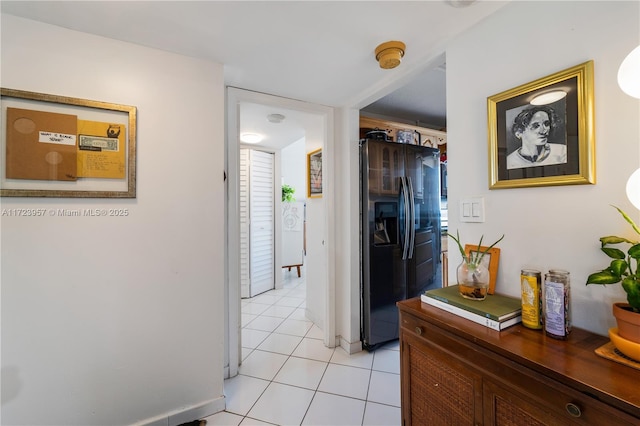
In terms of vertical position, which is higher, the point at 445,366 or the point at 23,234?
the point at 23,234

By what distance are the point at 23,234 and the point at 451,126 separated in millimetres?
2262

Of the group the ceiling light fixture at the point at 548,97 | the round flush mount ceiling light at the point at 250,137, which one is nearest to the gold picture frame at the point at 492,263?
the ceiling light fixture at the point at 548,97

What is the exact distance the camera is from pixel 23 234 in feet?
4.17

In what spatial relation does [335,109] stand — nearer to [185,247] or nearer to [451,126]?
[451,126]

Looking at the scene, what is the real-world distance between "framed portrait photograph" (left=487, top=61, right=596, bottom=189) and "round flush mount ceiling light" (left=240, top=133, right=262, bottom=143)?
271 cm

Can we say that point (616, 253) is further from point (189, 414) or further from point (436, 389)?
point (189, 414)

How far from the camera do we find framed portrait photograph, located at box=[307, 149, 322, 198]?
287 cm

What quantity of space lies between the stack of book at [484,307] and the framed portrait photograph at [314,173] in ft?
5.97

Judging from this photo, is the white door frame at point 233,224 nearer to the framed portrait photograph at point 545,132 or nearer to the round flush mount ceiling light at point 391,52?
the round flush mount ceiling light at point 391,52

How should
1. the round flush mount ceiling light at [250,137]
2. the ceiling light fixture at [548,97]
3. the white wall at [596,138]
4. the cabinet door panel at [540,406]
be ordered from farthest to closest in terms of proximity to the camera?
the round flush mount ceiling light at [250,137], the ceiling light fixture at [548,97], the white wall at [596,138], the cabinet door panel at [540,406]

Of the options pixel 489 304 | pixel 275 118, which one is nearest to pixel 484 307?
pixel 489 304

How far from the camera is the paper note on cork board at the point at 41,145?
124cm

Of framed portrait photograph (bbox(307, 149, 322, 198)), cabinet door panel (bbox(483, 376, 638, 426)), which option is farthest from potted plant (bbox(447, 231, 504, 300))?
framed portrait photograph (bbox(307, 149, 322, 198))

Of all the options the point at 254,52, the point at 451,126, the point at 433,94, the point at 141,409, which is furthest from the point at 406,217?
the point at 141,409
